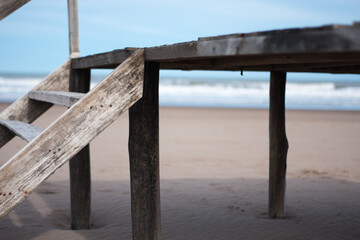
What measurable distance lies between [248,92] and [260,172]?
26.4 metres

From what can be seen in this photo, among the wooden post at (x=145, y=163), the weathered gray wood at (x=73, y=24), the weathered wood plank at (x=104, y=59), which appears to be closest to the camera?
the weathered wood plank at (x=104, y=59)

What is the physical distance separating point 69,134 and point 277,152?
10.3 feet

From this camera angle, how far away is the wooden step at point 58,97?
2755 millimetres

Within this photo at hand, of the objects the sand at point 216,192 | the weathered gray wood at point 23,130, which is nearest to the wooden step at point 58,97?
the weathered gray wood at point 23,130

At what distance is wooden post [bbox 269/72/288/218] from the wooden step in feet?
8.31

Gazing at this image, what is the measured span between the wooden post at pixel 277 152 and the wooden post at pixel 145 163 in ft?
7.28

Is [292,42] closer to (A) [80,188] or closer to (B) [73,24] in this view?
(B) [73,24]

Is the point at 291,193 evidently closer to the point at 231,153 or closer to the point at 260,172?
the point at 260,172

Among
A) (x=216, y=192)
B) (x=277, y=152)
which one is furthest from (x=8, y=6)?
(x=216, y=192)

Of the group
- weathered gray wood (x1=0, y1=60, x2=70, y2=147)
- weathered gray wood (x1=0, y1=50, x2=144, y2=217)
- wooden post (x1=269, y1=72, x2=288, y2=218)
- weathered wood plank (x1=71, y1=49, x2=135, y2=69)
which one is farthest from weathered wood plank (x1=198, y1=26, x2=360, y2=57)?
wooden post (x1=269, y1=72, x2=288, y2=218)

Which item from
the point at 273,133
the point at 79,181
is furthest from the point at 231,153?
the point at 79,181

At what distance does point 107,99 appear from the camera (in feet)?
8.04

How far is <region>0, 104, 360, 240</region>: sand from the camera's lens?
4533mm

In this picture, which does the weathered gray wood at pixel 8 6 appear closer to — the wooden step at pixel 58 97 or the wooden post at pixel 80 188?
the wooden step at pixel 58 97
